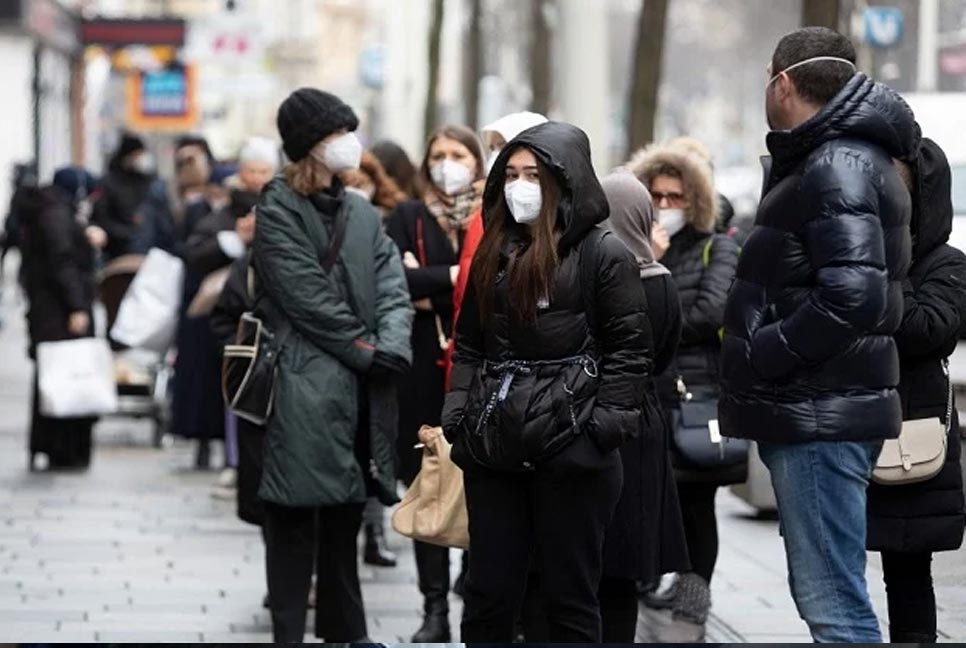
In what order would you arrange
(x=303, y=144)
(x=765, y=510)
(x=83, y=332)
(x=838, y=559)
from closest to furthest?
(x=838, y=559)
(x=303, y=144)
(x=765, y=510)
(x=83, y=332)

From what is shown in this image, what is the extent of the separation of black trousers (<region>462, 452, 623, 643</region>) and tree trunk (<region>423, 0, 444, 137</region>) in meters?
27.7

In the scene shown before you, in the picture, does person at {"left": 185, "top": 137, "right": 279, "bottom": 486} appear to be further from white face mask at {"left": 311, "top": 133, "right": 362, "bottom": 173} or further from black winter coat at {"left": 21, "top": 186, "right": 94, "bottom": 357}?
white face mask at {"left": 311, "top": 133, "right": 362, "bottom": 173}

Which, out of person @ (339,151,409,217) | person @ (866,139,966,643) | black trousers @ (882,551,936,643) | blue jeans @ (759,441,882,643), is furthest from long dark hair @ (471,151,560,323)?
person @ (339,151,409,217)

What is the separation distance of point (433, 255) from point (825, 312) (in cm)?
340

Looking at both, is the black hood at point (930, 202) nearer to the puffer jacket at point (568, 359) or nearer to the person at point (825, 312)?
the person at point (825, 312)

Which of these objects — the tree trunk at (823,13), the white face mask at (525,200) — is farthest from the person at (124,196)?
the white face mask at (525,200)

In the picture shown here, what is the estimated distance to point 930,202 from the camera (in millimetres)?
7230

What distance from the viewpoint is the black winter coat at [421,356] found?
32.1 ft

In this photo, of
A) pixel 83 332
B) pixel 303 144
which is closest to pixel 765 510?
pixel 83 332

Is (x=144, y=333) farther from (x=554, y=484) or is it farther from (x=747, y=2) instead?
(x=747, y=2)

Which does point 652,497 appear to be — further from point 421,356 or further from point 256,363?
point 421,356

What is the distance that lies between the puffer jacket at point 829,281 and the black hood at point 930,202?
34 centimetres

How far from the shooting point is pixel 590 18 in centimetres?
→ 2975

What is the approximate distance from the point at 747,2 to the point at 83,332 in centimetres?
6297
